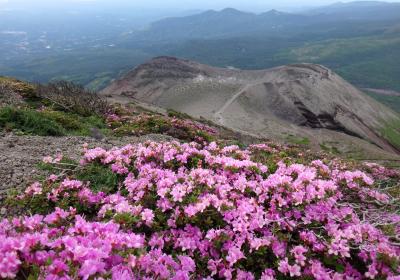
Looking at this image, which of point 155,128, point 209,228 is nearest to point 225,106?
point 155,128

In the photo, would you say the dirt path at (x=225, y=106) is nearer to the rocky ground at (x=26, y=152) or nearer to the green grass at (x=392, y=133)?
the green grass at (x=392, y=133)

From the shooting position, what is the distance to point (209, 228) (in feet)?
18.9

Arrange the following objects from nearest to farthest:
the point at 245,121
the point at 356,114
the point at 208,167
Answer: the point at 208,167
the point at 245,121
the point at 356,114

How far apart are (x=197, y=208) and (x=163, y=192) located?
A: 752 millimetres

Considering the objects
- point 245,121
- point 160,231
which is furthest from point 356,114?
point 160,231

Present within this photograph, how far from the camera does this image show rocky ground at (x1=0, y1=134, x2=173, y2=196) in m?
7.80

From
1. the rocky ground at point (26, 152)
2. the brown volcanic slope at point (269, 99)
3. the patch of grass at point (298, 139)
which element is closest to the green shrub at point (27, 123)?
the rocky ground at point (26, 152)

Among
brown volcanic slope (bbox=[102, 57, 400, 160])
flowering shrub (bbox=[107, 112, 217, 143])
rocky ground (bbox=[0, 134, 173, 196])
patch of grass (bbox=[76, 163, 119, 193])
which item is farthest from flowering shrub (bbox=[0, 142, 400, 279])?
brown volcanic slope (bbox=[102, 57, 400, 160])

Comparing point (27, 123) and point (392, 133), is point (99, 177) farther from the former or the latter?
point (392, 133)

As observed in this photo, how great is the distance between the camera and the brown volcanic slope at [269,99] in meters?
58.5

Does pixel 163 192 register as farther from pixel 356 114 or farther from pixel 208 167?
pixel 356 114

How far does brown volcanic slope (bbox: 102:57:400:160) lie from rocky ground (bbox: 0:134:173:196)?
40472 mm

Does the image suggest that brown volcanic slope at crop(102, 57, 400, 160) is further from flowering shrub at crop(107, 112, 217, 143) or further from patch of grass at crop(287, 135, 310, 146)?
flowering shrub at crop(107, 112, 217, 143)

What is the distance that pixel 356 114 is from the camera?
242 ft
